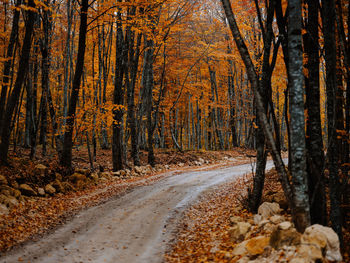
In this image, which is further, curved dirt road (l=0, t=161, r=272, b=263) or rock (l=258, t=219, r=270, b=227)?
rock (l=258, t=219, r=270, b=227)

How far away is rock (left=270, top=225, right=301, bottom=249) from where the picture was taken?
4.04m

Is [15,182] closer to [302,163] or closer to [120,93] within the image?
[120,93]

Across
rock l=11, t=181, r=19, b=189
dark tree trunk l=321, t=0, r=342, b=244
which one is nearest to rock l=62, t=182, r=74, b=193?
rock l=11, t=181, r=19, b=189

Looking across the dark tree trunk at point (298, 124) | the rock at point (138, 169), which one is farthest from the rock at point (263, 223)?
the rock at point (138, 169)

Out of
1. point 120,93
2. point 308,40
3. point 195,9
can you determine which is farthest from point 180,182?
point 195,9

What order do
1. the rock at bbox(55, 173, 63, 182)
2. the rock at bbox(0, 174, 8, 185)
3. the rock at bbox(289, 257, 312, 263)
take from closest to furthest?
the rock at bbox(289, 257, 312, 263) < the rock at bbox(0, 174, 8, 185) < the rock at bbox(55, 173, 63, 182)

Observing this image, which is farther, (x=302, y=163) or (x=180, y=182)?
(x=180, y=182)

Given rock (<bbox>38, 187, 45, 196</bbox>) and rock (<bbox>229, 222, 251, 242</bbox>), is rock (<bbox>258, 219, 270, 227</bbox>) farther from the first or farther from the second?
rock (<bbox>38, 187, 45, 196</bbox>)

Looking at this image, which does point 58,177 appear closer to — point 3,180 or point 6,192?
Answer: point 3,180

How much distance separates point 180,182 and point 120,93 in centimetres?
590

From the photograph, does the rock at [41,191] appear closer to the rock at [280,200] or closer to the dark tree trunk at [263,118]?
the rock at [280,200]

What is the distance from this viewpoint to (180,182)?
11.9 meters

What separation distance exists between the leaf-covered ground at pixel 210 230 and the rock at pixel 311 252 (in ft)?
3.39

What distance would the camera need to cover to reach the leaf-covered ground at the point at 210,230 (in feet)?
16.6
